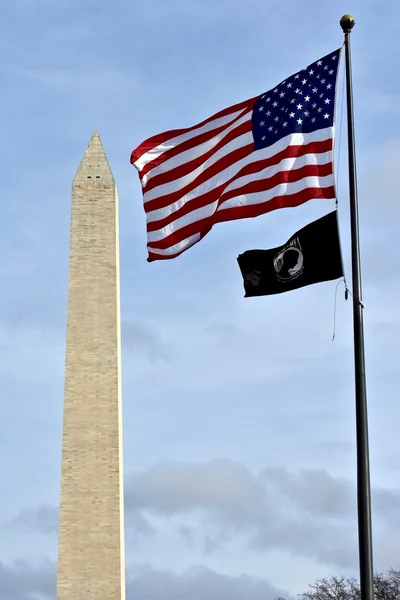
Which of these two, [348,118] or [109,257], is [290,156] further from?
[109,257]

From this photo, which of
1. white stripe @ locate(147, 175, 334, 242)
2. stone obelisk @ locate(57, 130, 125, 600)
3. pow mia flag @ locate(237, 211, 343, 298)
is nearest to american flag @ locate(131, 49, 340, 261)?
white stripe @ locate(147, 175, 334, 242)

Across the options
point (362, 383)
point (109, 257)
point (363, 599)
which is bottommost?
point (363, 599)

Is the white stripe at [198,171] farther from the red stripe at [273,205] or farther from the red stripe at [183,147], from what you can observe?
the red stripe at [273,205]

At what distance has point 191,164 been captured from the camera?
69.6ft

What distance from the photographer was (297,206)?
749 inches

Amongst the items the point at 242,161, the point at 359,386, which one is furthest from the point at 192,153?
the point at 359,386

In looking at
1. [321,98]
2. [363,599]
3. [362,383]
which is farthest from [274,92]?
[363,599]

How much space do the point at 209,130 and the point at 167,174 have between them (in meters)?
1.05

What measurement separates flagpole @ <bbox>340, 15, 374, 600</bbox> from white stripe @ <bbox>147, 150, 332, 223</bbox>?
1.05 meters

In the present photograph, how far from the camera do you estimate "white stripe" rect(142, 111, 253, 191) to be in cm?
2083

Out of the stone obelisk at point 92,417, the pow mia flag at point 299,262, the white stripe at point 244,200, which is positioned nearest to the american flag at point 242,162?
the white stripe at point 244,200

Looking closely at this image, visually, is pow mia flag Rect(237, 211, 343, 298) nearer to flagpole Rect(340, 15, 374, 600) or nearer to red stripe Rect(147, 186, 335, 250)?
flagpole Rect(340, 15, 374, 600)

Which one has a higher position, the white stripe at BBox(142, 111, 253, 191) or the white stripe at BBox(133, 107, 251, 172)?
the white stripe at BBox(133, 107, 251, 172)

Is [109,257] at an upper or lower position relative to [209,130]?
upper
